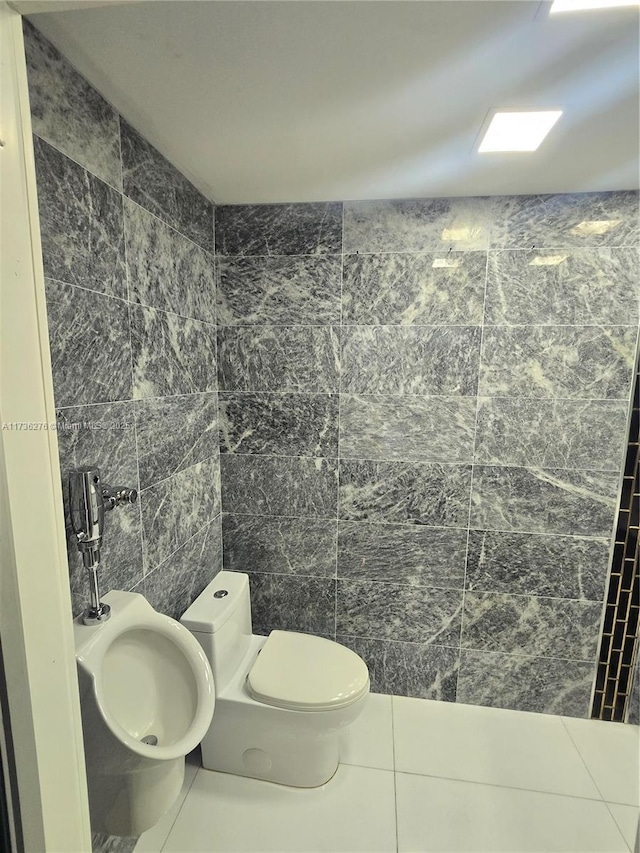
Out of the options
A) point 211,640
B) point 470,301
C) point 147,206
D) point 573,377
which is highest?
point 147,206

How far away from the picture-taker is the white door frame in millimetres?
614

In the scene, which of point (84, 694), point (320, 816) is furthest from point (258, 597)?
point (84, 694)

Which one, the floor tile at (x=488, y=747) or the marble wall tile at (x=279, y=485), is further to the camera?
the marble wall tile at (x=279, y=485)

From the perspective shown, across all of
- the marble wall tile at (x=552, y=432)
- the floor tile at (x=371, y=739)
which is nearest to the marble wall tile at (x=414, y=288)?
the marble wall tile at (x=552, y=432)

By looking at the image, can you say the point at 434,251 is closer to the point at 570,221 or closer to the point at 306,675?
the point at 570,221

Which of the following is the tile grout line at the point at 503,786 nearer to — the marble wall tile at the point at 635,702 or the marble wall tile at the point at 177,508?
the marble wall tile at the point at 635,702

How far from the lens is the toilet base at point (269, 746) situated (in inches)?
58.6

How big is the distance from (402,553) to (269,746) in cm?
90

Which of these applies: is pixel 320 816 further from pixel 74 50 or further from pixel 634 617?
pixel 74 50

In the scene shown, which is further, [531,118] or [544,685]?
[544,685]

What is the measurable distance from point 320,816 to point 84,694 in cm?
104

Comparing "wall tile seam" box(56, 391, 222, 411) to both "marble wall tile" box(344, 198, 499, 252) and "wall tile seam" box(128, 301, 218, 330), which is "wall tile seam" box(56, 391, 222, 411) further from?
"marble wall tile" box(344, 198, 499, 252)

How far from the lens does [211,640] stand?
1.50 meters

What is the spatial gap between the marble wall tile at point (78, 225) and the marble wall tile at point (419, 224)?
935mm
